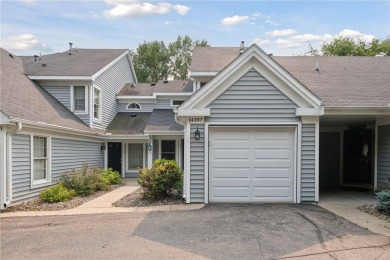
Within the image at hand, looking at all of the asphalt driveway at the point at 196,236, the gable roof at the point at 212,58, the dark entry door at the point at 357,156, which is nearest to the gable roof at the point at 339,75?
the gable roof at the point at 212,58

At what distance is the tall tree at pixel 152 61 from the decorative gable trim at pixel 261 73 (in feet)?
115

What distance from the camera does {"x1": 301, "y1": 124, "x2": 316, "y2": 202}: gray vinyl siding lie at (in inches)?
342

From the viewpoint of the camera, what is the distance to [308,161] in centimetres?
870

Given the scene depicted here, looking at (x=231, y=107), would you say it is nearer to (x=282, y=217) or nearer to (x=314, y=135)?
(x=314, y=135)

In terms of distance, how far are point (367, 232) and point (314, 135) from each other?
129 inches

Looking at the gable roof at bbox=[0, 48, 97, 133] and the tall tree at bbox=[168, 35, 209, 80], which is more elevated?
the tall tree at bbox=[168, 35, 209, 80]

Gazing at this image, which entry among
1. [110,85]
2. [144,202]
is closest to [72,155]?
[144,202]

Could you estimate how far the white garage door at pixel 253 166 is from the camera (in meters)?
8.77

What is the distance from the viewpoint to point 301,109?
8531mm

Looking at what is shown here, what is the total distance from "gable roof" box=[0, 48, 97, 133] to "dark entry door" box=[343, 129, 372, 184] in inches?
443

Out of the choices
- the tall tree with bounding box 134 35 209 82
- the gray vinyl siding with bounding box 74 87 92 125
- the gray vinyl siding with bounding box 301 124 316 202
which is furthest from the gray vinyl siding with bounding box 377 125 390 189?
the tall tree with bounding box 134 35 209 82

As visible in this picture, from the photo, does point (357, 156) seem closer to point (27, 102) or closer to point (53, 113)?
point (53, 113)

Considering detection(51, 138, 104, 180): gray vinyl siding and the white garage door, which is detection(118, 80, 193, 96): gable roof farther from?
the white garage door

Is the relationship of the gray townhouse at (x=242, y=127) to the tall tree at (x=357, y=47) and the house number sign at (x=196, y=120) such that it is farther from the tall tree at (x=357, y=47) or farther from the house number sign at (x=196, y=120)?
the tall tree at (x=357, y=47)
